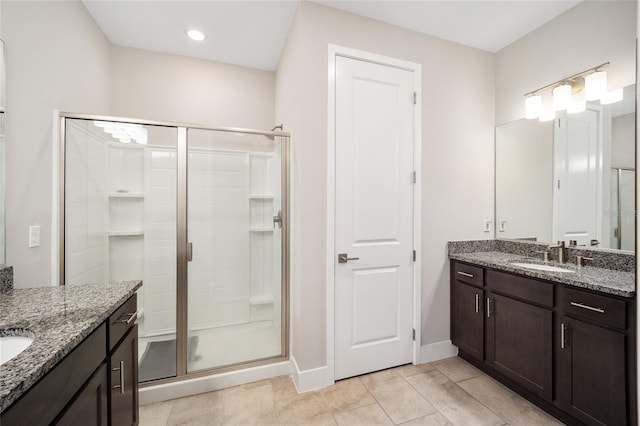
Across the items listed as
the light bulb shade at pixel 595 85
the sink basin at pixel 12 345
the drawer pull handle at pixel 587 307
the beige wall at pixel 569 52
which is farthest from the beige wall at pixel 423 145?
the sink basin at pixel 12 345

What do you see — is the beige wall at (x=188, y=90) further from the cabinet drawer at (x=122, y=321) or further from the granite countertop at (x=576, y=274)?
the granite countertop at (x=576, y=274)

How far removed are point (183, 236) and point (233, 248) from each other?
0.38 meters

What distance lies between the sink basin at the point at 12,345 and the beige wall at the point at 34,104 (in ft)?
2.57

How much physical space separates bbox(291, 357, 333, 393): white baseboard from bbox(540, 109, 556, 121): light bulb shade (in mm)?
2620

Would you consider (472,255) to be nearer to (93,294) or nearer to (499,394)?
(499,394)

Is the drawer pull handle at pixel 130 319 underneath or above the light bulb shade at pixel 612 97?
underneath

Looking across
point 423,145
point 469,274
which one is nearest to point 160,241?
point 423,145

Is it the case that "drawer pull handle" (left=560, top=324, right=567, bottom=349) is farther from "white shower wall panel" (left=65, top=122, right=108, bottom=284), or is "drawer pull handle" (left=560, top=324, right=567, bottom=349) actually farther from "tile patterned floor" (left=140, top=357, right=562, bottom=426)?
"white shower wall panel" (left=65, top=122, right=108, bottom=284)

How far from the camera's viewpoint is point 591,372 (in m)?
1.43

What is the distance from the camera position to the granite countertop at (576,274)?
4.49 feet

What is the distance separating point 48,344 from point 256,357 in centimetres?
155

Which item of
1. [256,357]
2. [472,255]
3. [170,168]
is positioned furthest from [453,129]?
[256,357]

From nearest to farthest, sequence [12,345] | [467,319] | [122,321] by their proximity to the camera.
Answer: [12,345], [122,321], [467,319]

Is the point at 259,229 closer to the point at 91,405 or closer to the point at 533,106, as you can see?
the point at 91,405
